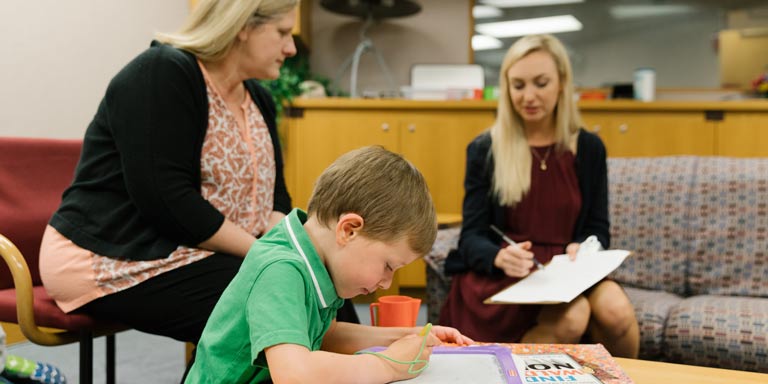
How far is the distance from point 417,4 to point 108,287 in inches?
112

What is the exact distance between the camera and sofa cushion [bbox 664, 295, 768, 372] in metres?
1.65

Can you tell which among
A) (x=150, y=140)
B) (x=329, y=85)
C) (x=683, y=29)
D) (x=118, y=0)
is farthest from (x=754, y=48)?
(x=150, y=140)

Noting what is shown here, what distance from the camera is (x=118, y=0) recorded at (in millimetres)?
2979

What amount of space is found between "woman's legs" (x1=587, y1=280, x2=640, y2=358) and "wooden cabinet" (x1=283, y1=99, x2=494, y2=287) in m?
1.79

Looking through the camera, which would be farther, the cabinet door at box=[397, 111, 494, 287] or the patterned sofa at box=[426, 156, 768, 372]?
the cabinet door at box=[397, 111, 494, 287]

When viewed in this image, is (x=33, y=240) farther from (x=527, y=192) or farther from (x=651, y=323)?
(x=651, y=323)

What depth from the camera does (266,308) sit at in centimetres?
76

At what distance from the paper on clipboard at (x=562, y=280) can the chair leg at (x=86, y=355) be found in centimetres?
84

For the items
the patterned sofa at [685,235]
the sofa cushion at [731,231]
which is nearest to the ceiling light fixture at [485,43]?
the patterned sofa at [685,235]

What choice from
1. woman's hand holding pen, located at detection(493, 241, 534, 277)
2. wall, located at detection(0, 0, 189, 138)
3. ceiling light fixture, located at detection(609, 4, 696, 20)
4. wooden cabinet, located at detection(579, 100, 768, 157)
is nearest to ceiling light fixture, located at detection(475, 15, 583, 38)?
ceiling light fixture, located at detection(609, 4, 696, 20)

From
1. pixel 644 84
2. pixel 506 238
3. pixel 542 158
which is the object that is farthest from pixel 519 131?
pixel 644 84

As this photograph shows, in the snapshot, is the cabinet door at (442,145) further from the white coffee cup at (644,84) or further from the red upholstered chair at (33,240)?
the red upholstered chair at (33,240)

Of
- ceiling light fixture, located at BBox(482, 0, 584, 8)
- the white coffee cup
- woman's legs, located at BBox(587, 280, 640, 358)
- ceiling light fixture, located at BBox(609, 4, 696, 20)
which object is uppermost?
ceiling light fixture, located at BBox(482, 0, 584, 8)

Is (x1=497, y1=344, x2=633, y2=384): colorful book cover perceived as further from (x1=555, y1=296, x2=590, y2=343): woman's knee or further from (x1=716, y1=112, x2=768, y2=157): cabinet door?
(x1=716, y1=112, x2=768, y2=157): cabinet door
